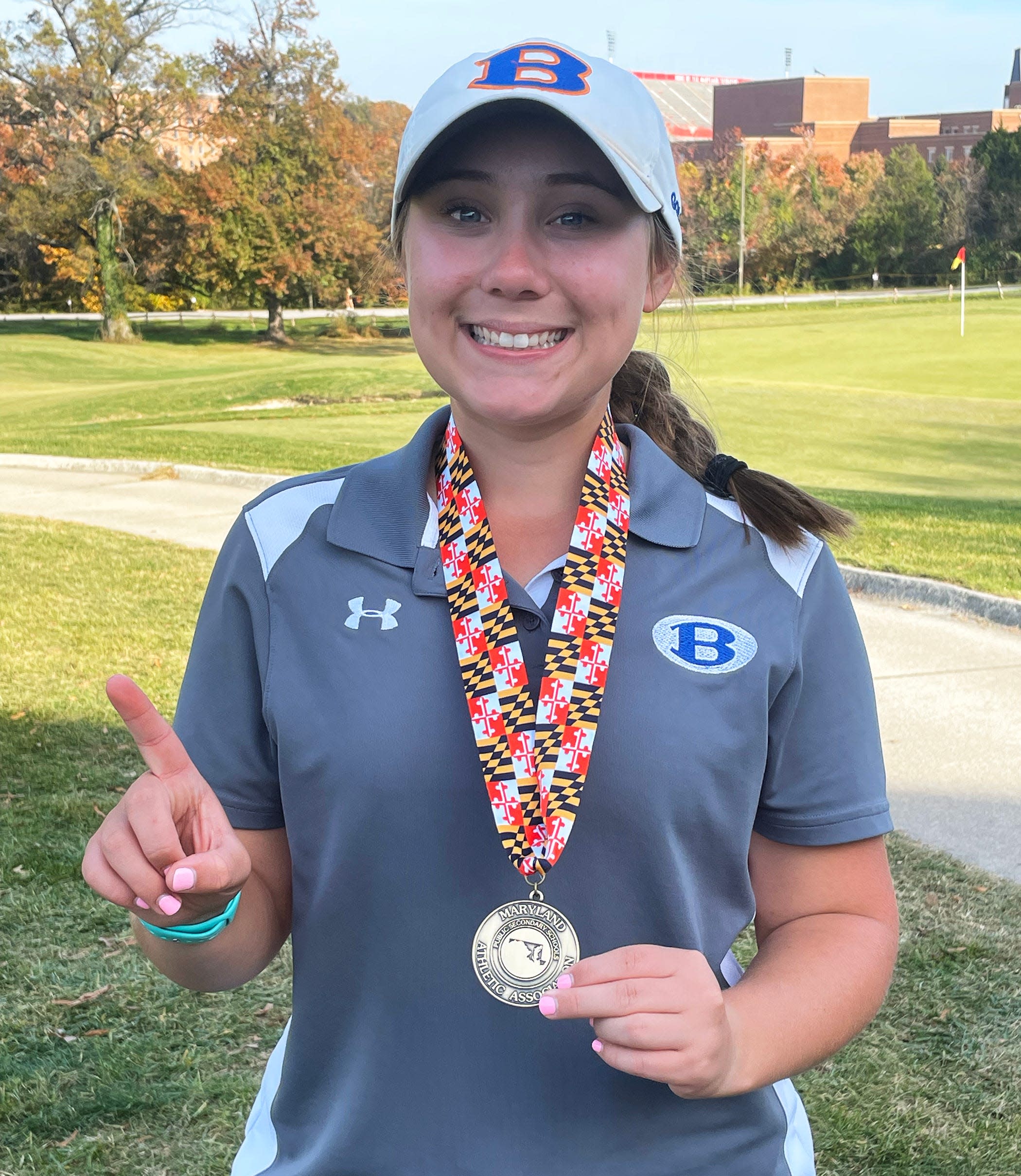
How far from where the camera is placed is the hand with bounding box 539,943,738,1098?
1.30 metres

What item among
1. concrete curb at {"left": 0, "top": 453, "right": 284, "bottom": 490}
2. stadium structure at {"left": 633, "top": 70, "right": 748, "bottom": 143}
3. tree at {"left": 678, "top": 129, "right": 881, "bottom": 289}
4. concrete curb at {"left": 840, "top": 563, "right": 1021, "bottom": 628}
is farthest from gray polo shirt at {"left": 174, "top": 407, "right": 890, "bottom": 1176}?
stadium structure at {"left": 633, "top": 70, "right": 748, "bottom": 143}

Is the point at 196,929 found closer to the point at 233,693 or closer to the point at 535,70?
the point at 233,693

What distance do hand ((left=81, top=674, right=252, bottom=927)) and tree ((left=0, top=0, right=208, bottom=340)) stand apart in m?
45.6

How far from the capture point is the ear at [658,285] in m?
1.85

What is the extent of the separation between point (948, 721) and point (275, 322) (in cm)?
4498

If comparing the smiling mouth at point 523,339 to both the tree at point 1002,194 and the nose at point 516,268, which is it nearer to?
the nose at point 516,268

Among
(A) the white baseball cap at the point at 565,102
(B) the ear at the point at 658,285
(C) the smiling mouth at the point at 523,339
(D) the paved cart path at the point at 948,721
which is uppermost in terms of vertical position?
(A) the white baseball cap at the point at 565,102

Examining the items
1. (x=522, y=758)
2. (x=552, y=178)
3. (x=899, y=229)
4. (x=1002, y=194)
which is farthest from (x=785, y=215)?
(x=522, y=758)

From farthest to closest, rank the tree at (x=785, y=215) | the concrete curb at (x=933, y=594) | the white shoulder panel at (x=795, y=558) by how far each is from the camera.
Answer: the tree at (x=785, y=215)
the concrete curb at (x=933, y=594)
the white shoulder panel at (x=795, y=558)

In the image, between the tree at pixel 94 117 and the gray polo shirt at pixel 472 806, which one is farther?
the tree at pixel 94 117

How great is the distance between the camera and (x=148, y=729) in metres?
1.42

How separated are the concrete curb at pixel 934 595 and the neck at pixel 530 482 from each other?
623cm

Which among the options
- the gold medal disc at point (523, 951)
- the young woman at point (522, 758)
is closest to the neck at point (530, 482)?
the young woman at point (522, 758)

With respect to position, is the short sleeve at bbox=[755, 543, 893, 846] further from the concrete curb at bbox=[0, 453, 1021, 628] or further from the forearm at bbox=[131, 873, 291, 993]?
the concrete curb at bbox=[0, 453, 1021, 628]
